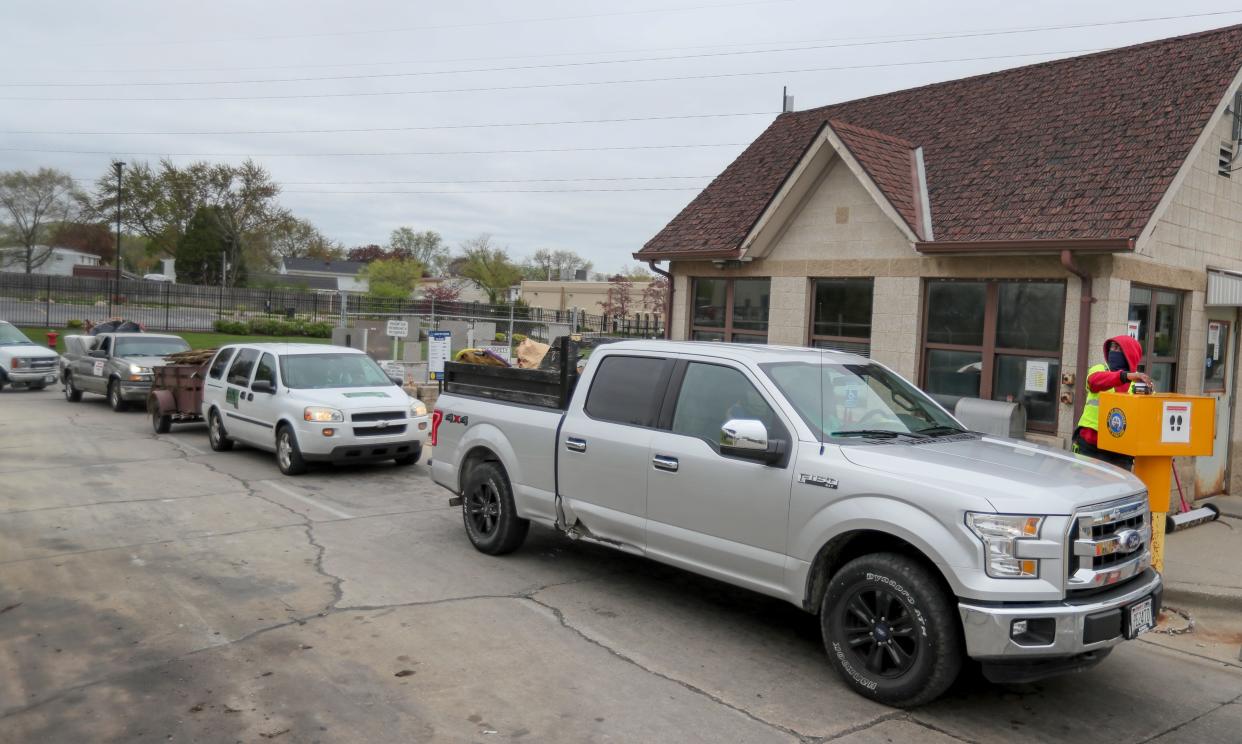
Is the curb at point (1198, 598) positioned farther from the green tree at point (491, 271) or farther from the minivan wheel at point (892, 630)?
the green tree at point (491, 271)

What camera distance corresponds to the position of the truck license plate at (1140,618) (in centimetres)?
489

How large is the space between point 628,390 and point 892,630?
2637mm

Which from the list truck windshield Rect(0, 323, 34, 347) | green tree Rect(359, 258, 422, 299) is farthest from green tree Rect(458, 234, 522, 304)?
truck windshield Rect(0, 323, 34, 347)

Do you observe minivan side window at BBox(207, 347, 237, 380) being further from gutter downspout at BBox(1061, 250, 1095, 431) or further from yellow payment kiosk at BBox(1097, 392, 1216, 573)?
yellow payment kiosk at BBox(1097, 392, 1216, 573)

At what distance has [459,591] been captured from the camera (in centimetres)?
701

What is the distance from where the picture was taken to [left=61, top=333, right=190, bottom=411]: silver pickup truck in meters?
18.8

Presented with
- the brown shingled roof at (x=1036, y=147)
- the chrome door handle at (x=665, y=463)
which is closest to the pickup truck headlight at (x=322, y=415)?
the brown shingled roof at (x=1036, y=147)

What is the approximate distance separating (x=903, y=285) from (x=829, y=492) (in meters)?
7.07

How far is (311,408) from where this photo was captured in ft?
38.4

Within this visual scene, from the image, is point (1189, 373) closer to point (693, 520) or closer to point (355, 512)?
point (693, 520)

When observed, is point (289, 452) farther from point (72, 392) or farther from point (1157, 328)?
point (72, 392)

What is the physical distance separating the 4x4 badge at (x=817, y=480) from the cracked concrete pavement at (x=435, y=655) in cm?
114

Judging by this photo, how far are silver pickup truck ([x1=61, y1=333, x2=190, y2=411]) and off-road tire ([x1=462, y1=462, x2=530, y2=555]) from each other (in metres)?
13.3

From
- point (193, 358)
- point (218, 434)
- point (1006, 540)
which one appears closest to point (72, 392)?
point (193, 358)
